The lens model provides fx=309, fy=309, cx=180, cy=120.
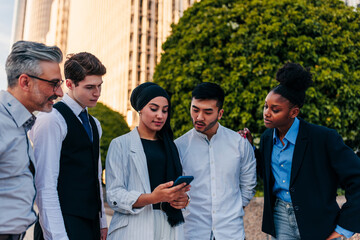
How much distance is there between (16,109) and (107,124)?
14088mm

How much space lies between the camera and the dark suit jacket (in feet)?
8.48

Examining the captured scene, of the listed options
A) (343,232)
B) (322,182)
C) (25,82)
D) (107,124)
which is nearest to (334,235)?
(343,232)

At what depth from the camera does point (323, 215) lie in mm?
2680

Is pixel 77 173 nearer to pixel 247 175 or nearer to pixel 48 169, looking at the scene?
pixel 48 169

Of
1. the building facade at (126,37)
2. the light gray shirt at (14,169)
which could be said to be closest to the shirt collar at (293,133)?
the light gray shirt at (14,169)

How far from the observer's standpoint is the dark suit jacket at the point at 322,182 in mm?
2586

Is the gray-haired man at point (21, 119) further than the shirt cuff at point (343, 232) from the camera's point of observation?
No

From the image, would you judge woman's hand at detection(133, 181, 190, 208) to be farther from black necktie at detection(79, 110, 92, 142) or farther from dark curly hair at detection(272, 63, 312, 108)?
dark curly hair at detection(272, 63, 312, 108)

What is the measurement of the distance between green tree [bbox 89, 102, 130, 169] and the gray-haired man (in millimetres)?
13183

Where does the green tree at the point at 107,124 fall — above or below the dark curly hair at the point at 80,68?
below

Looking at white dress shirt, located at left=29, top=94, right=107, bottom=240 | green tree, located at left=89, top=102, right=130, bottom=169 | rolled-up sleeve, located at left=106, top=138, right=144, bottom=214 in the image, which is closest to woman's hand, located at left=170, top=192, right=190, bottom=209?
rolled-up sleeve, located at left=106, top=138, right=144, bottom=214

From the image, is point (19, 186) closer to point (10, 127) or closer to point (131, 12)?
point (10, 127)

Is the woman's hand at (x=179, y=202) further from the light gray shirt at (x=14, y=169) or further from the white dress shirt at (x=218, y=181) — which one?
the light gray shirt at (x=14, y=169)

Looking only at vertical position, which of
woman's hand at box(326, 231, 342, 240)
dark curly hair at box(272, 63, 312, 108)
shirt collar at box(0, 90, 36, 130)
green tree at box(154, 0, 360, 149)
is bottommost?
woman's hand at box(326, 231, 342, 240)
